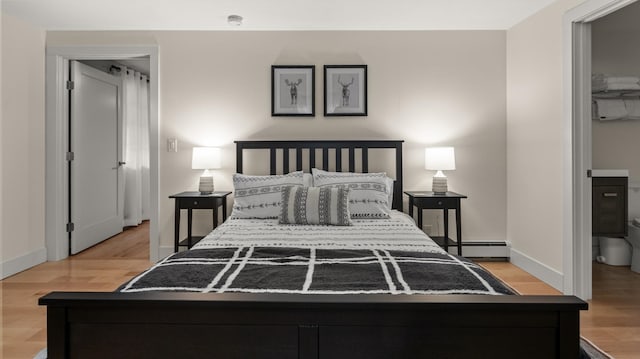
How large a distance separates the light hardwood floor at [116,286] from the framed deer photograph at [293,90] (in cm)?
205

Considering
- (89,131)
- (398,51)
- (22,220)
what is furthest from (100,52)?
(398,51)

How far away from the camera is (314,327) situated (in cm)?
131

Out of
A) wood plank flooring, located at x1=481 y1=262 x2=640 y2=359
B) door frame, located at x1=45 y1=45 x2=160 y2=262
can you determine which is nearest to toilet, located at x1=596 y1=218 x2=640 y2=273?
wood plank flooring, located at x1=481 y1=262 x2=640 y2=359

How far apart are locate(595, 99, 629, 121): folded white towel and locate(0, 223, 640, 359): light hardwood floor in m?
1.49

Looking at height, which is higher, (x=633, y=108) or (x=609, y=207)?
(x=633, y=108)

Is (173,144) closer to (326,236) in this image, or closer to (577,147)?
(326,236)

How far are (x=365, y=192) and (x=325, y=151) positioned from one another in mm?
848

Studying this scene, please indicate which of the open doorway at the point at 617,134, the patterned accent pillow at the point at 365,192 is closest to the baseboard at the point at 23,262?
the patterned accent pillow at the point at 365,192

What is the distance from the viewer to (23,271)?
12.4 feet

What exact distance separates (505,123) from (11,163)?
4.66 metres

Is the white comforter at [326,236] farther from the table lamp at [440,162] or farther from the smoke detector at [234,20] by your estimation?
the smoke detector at [234,20]

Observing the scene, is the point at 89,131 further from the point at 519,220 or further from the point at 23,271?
the point at 519,220

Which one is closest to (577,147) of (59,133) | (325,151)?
(325,151)

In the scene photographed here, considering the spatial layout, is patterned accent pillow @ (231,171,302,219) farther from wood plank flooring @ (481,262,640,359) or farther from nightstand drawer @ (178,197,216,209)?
wood plank flooring @ (481,262,640,359)
